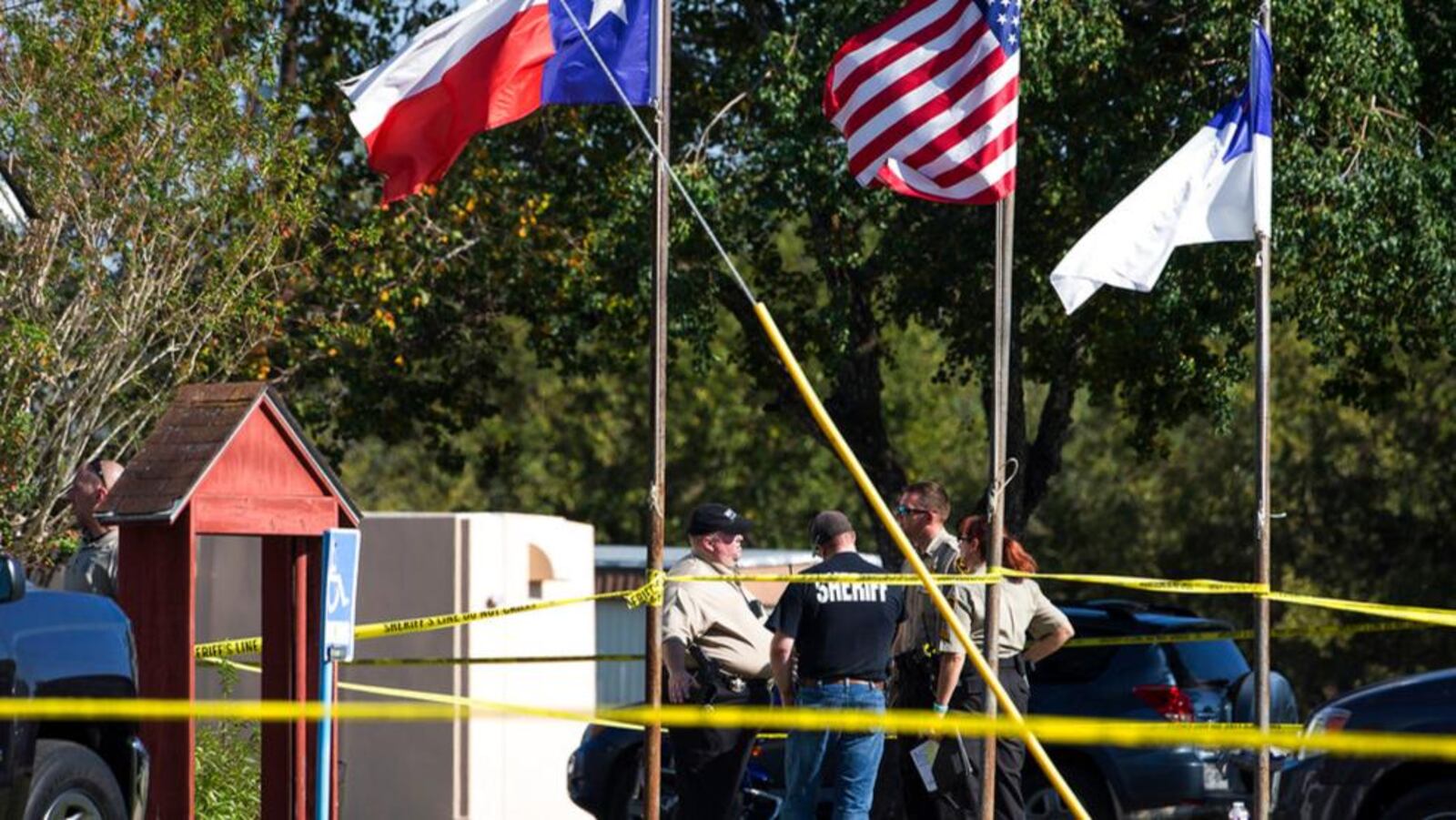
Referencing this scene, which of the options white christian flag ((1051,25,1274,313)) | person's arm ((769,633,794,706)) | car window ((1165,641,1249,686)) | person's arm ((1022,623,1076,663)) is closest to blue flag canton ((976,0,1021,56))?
white christian flag ((1051,25,1274,313))

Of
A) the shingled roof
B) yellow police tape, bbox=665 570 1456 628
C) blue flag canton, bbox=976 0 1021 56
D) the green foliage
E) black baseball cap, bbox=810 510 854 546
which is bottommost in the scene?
the green foliage

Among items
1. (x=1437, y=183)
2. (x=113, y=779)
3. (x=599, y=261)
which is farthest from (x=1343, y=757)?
(x=599, y=261)

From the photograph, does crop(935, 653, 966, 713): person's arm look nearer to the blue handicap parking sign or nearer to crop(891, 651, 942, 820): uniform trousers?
crop(891, 651, 942, 820): uniform trousers

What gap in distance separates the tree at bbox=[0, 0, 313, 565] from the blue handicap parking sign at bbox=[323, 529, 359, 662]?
4.73 meters

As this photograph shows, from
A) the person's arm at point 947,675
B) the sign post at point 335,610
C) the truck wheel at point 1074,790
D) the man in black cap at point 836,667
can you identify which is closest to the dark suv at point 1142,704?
the truck wheel at point 1074,790

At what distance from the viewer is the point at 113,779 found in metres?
8.59

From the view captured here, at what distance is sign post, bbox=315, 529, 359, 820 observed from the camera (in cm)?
887

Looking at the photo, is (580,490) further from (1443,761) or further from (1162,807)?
(1443,761)

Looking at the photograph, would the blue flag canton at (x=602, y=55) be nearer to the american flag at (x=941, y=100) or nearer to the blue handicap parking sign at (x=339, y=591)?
the american flag at (x=941, y=100)

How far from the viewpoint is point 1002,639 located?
34.6 ft

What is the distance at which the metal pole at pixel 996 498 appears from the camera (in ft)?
33.2

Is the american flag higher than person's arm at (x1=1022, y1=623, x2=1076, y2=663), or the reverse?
the american flag

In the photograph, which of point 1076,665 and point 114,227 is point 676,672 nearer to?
point 1076,665

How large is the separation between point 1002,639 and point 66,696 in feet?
14.1
